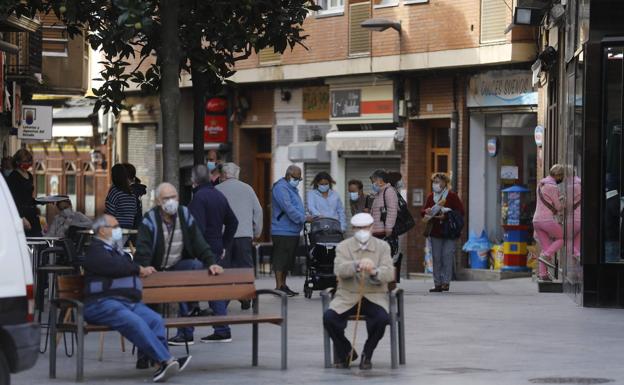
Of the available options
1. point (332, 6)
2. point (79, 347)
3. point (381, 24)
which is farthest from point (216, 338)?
point (332, 6)

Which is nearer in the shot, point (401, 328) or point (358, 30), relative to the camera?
point (401, 328)

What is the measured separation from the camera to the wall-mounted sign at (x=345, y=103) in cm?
3825

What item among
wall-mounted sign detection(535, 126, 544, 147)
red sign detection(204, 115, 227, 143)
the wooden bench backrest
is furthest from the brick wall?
the wooden bench backrest

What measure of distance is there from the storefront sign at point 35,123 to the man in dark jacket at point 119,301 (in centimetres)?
2319

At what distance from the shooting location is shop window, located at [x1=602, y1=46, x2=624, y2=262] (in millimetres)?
21891

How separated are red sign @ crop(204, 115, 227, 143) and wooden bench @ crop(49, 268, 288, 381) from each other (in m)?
28.1

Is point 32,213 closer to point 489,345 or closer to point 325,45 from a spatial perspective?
point 489,345

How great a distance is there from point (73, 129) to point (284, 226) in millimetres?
30443

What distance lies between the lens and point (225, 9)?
22.0 metres

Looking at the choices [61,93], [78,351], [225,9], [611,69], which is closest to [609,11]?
[611,69]

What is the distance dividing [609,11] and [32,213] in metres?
7.84

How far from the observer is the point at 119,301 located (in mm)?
14445

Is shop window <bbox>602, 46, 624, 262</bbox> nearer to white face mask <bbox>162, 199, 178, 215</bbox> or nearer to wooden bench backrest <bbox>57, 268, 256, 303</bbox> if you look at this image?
wooden bench backrest <bbox>57, 268, 256, 303</bbox>

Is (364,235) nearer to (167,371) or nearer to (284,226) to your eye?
(167,371)
